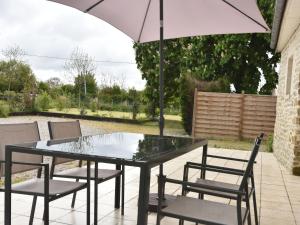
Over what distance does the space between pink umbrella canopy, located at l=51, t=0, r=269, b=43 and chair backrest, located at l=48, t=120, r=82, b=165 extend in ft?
3.85

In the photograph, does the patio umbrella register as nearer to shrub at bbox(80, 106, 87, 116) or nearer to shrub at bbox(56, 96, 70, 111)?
shrub at bbox(80, 106, 87, 116)

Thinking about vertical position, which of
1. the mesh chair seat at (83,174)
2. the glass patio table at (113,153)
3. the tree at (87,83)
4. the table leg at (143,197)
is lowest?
the mesh chair seat at (83,174)

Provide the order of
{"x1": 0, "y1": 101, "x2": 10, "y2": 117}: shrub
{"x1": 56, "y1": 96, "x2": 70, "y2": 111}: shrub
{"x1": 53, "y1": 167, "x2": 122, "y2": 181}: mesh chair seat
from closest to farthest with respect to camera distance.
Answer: {"x1": 53, "y1": 167, "x2": 122, "y2": 181}: mesh chair seat
{"x1": 0, "y1": 101, "x2": 10, "y2": 117}: shrub
{"x1": 56, "y1": 96, "x2": 70, "y2": 111}: shrub

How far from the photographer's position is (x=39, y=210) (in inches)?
139

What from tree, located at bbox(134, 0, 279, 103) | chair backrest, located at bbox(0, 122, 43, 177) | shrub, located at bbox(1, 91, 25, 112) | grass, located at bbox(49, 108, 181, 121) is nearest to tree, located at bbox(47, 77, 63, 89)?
grass, located at bbox(49, 108, 181, 121)

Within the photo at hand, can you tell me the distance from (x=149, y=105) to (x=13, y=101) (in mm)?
6499

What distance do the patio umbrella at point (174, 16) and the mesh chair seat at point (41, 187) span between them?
1227 mm

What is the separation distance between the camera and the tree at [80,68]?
20391 mm

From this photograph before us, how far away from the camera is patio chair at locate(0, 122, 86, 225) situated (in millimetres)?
2592

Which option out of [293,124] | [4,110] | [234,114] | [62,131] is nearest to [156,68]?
[234,114]

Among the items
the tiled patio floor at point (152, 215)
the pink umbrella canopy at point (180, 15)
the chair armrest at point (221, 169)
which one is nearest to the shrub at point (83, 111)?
the tiled patio floor at point (152, 215)

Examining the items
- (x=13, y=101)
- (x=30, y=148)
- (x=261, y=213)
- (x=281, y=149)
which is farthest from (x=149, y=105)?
(x=30, y=148)

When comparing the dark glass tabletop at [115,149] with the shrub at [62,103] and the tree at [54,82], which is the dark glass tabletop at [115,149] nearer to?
the shrub at [62,103]

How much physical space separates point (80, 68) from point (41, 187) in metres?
18.3
